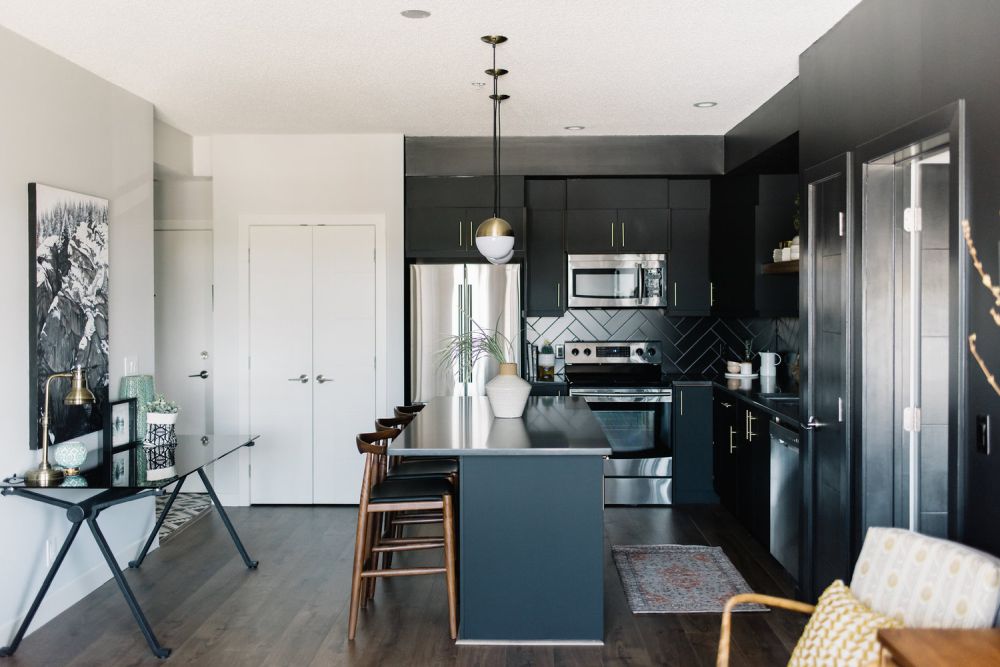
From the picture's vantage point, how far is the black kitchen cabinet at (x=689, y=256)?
21.4 feet

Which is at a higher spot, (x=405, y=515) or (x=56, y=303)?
(x=56, y=303)

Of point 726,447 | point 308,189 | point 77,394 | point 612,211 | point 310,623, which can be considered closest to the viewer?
point 77,394

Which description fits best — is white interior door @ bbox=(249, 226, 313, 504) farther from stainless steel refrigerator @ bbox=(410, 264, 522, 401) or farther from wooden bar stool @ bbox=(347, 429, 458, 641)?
wooden bar stool @ bbox=(347, 429, 458, 641)

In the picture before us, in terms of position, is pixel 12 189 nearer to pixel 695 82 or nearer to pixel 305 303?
pixel 305 303

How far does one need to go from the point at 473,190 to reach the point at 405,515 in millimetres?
2623

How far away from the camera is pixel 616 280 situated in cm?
649

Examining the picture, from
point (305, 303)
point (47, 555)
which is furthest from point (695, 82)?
point (47, 555)

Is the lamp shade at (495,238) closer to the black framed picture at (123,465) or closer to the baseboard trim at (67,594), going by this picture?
the black framed picture at (123,465)

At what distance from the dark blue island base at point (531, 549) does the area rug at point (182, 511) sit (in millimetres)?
2592

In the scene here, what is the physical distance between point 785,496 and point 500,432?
1713mm

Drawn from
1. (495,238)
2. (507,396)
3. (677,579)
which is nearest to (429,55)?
(495,238)

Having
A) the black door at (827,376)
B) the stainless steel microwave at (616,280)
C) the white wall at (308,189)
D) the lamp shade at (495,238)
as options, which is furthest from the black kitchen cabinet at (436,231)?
the black door at (827,376)

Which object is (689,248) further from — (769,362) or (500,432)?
(500,432)

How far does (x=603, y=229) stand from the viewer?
21.3 feet
